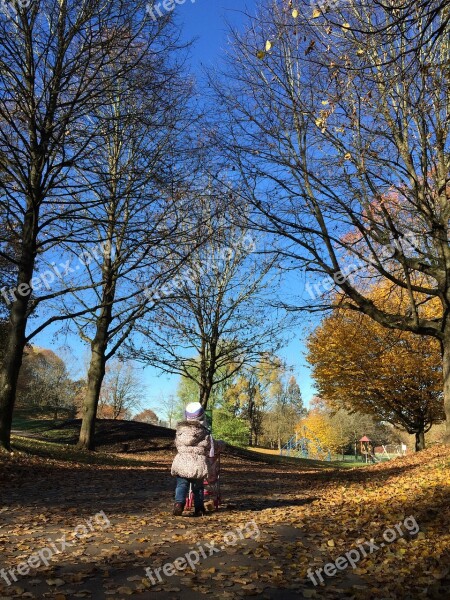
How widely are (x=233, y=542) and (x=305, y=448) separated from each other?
43.4 metres

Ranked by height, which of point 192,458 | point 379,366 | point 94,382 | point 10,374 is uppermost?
point 379,366

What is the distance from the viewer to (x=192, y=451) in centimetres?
645

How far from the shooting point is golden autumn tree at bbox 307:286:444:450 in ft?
70.1

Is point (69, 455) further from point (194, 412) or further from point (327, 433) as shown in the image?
point (327, 433)

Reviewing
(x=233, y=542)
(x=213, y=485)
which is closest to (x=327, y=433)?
(x=213, y=485)

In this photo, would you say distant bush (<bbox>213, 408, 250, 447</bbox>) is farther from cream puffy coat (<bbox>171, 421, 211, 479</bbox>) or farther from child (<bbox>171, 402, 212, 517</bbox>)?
cream puffy coat (<bbox>171, 421, 211, 479</bbox>)

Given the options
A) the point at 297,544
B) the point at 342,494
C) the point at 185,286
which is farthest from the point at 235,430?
the point at 297,544

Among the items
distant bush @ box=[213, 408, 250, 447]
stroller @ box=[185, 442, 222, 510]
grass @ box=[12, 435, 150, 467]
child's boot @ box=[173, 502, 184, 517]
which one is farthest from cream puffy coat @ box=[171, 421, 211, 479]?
distant bush @ box=[213, 408, 250, 447]

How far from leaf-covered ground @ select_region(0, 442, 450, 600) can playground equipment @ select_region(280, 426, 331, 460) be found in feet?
113

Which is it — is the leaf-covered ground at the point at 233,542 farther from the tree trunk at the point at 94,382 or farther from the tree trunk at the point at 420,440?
the tree trunk at the point at 420,440

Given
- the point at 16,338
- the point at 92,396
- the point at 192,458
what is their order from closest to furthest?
1. the point at 192,458
2. the point at 16,338
3. the point at 92,396

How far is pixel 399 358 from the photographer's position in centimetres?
2133

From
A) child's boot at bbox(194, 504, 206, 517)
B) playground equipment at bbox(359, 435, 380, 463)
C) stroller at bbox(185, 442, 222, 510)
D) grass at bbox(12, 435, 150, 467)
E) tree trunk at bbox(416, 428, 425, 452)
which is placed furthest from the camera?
playground equipment at bbox(359, 435, 380, 463)

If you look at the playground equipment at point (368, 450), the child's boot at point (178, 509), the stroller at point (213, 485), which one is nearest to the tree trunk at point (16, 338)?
the stroller at point (213, 485)
